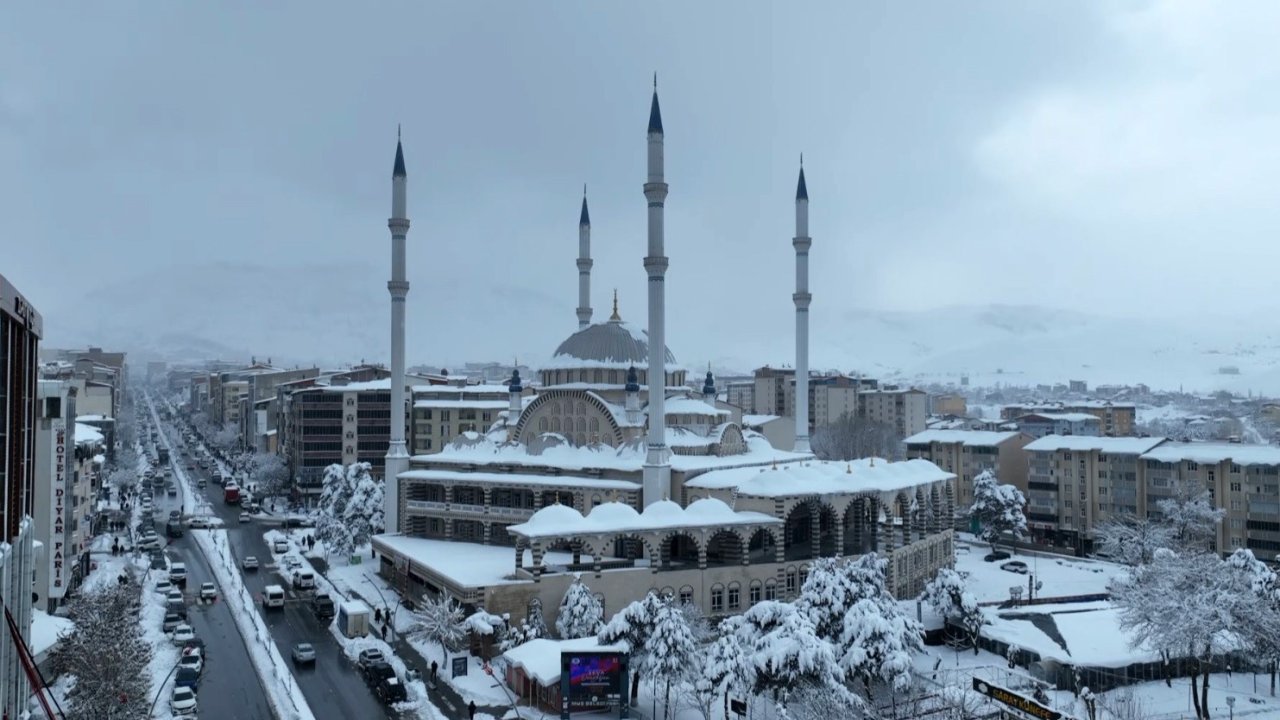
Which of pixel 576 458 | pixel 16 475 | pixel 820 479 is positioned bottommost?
pixel 820 479

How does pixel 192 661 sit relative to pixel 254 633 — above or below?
above

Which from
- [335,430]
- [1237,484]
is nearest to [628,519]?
[1237,484]

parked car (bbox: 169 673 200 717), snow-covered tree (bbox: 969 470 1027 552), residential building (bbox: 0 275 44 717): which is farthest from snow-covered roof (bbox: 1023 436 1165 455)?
residential building (bbox: 0 275 44 717)

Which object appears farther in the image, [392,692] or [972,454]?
[972,454]

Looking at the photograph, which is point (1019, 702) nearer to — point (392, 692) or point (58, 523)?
point (392, 692)

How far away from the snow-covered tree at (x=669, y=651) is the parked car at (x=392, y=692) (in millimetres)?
8334

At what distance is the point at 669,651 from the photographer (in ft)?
100

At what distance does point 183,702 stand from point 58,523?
1518 cm

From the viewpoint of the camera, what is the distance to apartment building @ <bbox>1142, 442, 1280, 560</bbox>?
6038 centimetres

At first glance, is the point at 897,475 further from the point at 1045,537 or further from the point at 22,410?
the point at 22,410

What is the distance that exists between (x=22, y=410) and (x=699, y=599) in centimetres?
2827

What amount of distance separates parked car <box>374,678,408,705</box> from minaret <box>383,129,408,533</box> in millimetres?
26049

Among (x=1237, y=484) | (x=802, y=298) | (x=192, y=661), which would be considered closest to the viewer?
(x=192, y=661)

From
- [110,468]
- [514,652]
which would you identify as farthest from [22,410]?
[110,468]
